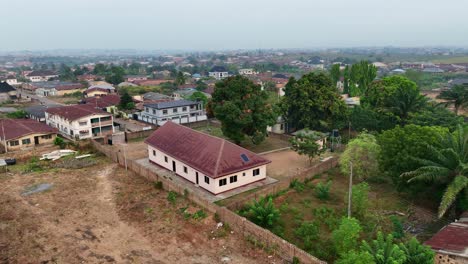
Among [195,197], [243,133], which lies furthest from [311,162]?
[195,197]

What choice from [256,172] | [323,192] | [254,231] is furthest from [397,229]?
[256,172]

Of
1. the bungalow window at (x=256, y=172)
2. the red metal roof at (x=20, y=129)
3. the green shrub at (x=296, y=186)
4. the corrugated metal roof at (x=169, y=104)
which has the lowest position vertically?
the green shrub at (x=296, y=186)

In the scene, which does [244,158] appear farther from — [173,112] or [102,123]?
[173,112]

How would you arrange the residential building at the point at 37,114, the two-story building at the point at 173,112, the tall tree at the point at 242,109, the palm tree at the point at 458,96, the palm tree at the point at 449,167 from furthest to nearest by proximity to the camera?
the residential building at the point at 37,114 → the two-story building at the point at 173,112 → the palm tree at the point at 458,96 → the tall tree at the point at 242,109 → the palm tree at the point at 449,167

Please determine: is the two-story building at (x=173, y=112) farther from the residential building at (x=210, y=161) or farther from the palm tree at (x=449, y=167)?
the palm tree at (x=449, y=167)

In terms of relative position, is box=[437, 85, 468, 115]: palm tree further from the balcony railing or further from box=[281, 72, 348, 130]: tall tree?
the balcony railing

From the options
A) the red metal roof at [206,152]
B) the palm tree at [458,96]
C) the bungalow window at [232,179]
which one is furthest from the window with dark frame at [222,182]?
the palm tree at [458,96]
